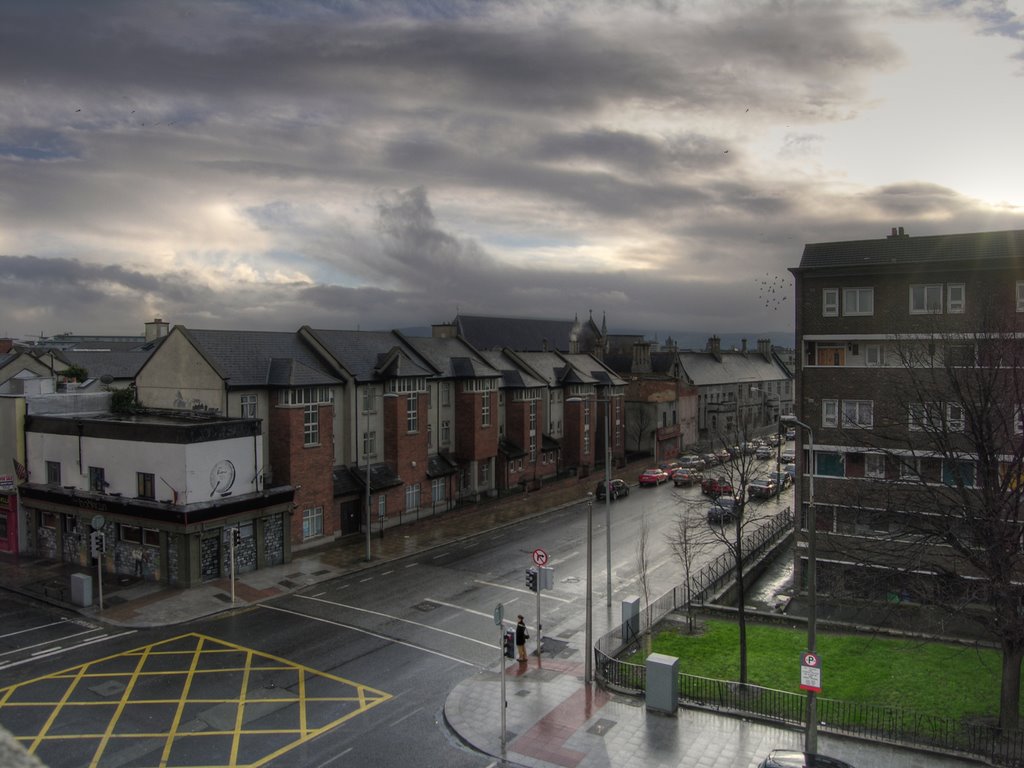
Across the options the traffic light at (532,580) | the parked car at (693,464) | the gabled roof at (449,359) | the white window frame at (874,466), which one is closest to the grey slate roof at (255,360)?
the gabled roof at (449,359)

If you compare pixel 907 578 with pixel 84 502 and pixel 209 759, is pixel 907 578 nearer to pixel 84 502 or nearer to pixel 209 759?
pixel 209 759

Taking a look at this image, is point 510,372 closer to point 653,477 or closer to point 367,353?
point 653,477

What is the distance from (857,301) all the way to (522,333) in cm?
8057

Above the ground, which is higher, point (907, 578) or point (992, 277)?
point (992, 277)

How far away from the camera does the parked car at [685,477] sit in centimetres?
6053

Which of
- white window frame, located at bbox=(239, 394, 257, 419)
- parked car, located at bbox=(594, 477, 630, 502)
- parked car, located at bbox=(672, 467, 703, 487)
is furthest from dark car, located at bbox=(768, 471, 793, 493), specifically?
white window frame, located at bbox=(239, 394, 257, 419)

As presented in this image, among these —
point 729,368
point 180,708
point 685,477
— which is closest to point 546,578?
point 180,708

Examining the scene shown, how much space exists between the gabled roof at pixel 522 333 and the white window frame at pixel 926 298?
6581 centimetres

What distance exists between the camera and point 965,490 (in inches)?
837

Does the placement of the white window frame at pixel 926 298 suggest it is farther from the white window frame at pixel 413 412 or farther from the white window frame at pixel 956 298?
the white window frame at pixel 413 412

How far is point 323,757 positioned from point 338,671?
5621mm

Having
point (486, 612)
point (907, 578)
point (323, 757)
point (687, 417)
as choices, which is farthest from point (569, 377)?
point (323, 757)

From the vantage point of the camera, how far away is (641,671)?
22.4 meters

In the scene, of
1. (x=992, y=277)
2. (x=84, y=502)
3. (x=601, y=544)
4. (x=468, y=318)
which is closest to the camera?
(x=992, y=277)
